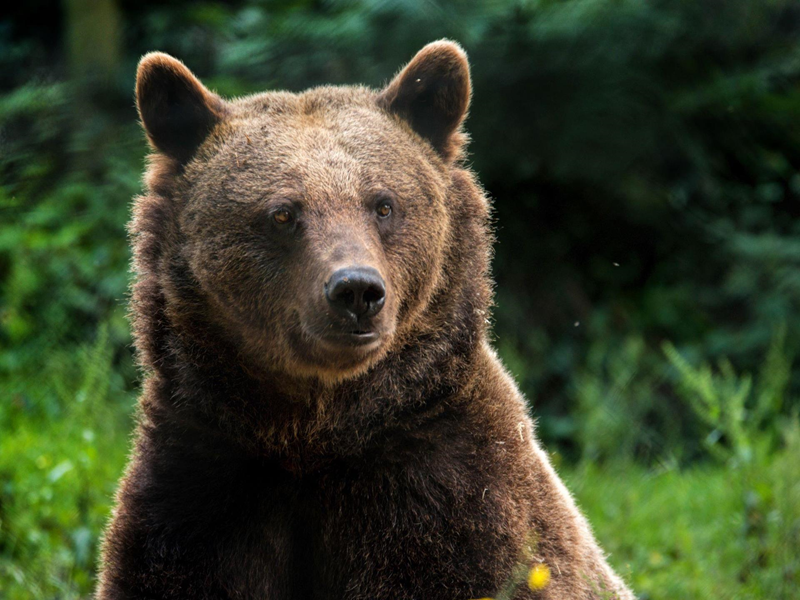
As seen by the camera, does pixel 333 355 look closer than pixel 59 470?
Yes

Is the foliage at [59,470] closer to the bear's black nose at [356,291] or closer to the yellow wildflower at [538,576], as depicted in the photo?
the bear's black nose at [356,291]

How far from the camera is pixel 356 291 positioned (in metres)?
3.22

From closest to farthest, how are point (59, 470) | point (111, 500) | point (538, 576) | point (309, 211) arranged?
point (538, 576), point (309, 211), point (59, 470), point (111, 500)

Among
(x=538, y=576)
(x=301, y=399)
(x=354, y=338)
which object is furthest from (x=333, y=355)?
(x=538, y=576)

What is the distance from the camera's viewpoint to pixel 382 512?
3.37 metres

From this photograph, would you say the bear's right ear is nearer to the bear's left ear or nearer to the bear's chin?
the bear's left ear

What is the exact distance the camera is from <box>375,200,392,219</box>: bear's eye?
12.0ft

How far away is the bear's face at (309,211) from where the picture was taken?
11.1 feet

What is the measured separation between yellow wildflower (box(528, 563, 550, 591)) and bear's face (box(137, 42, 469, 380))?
0.91 m

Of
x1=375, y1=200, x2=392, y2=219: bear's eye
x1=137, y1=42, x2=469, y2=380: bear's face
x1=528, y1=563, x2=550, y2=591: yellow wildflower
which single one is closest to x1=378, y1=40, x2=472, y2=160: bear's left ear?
x1=137, y1=42, x2=469, y2=380: bear's face

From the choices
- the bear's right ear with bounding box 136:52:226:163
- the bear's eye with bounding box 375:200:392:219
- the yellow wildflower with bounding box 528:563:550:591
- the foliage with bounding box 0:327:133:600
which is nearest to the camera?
the yellow wildflower with bounding box 528:563:550:591

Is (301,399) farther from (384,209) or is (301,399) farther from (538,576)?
(538,576)

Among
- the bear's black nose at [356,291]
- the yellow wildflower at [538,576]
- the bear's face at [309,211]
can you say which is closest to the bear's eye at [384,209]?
the bear's face at [309,211]

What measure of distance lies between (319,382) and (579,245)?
5.79 metres
